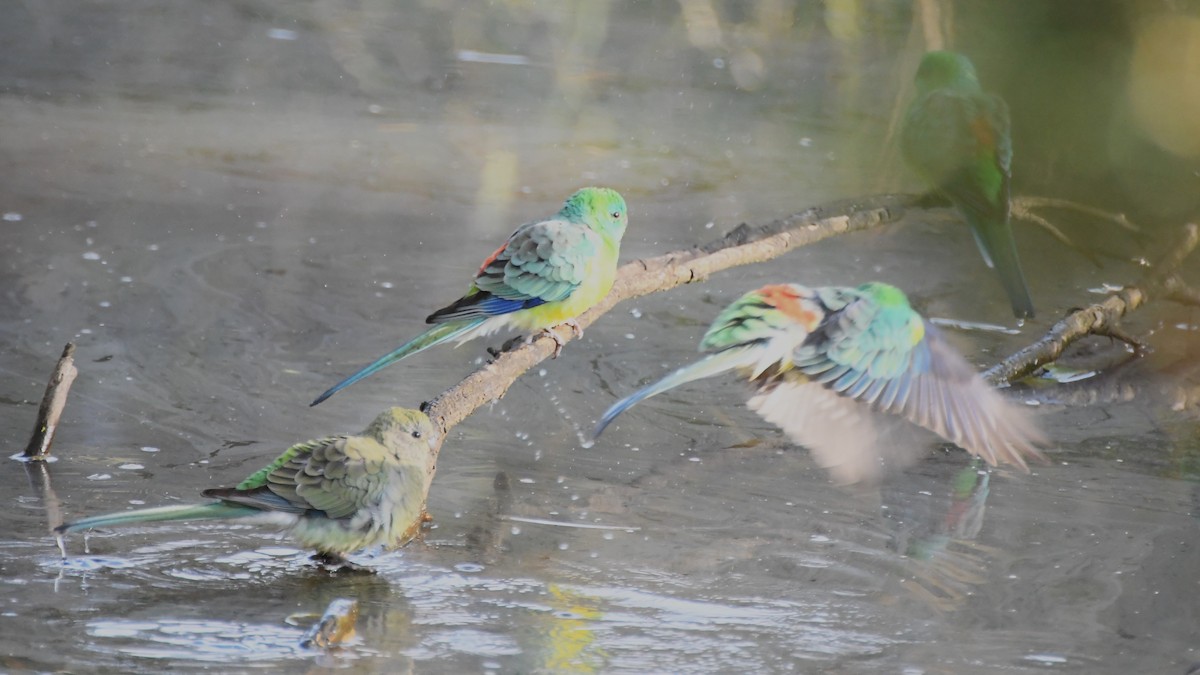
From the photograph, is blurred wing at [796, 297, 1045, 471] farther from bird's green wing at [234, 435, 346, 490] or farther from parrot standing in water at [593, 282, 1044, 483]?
bird's green wing at [234, 435, 346, 490]

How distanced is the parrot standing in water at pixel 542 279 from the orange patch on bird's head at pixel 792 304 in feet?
1.15

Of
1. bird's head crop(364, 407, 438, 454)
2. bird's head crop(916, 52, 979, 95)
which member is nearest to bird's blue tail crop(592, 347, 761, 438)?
bird's head crop(364, 407, 438, 454)

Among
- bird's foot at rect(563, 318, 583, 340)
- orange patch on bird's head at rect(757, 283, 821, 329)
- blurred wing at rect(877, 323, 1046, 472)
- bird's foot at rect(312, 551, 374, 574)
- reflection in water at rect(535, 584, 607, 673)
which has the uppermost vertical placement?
orange patch on bird's head at rect(757, 283, 821, 329)

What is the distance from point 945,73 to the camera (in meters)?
3.24

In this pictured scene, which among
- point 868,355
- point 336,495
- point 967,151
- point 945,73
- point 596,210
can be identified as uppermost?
point 945,73

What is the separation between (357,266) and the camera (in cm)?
357

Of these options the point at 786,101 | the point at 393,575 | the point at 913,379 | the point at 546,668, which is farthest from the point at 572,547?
the point at 786,101

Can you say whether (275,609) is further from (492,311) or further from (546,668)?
(492,311)

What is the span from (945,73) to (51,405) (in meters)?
2.23

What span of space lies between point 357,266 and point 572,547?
1828mm

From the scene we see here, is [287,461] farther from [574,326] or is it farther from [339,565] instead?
[574,326]

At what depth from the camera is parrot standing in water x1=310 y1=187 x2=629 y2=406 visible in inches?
85.7

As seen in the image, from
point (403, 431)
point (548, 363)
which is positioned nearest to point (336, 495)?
point (403, 431)

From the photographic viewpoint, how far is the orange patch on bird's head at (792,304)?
2006 mm
